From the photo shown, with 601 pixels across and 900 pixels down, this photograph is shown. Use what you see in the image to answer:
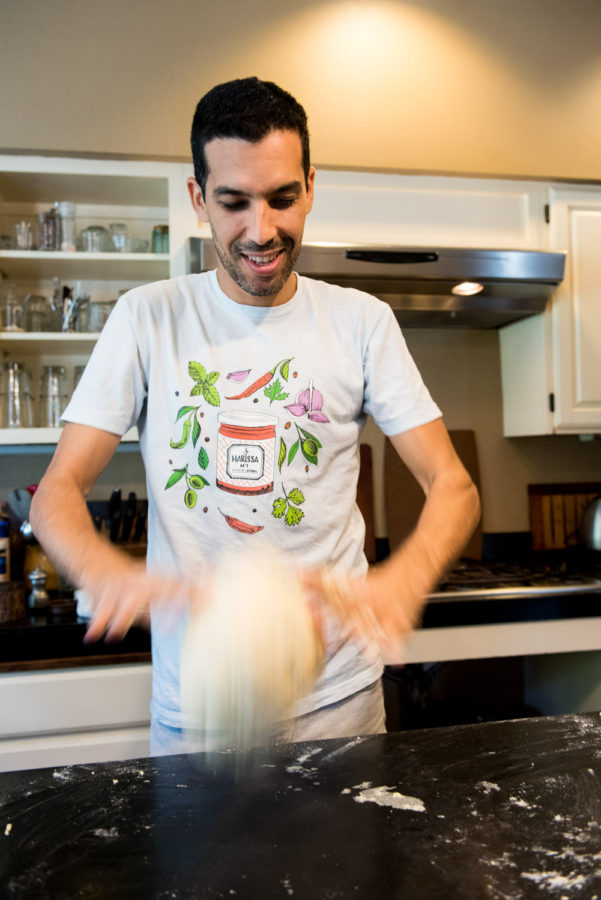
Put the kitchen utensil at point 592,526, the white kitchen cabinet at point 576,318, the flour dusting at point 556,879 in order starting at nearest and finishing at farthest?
1. the flour dusting at point 556,879
2. the white kitchen cabinet at point 576,318
3. the kitchen utensil at point 592,526

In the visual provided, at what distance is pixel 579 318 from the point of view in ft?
7.46

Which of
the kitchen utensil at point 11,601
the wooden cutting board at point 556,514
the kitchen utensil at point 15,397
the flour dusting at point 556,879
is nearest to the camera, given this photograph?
the flour dusting at point 556,879

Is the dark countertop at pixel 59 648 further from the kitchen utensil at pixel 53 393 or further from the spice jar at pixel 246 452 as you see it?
the spice jar at pixel 246 452

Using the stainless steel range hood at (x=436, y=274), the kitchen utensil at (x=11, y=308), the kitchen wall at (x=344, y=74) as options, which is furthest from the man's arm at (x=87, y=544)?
the kitchen wall at (x=344, y=74)

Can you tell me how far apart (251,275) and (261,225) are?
0.27 feet

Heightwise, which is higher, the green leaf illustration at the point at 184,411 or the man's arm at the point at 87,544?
the green leaf illustration at the point at 184,411

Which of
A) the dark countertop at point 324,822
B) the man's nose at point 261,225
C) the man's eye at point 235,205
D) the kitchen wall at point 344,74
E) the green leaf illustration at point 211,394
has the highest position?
the kitchen wall at point 344,74

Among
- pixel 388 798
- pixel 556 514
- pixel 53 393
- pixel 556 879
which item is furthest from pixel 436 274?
pixel 556 879

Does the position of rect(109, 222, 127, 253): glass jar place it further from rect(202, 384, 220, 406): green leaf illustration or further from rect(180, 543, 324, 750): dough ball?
rect(180, 543, 324, 750): dough ball

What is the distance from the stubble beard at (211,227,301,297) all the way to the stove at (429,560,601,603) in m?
1.07

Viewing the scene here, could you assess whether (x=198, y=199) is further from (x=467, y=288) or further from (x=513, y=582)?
(x=513, y=582)

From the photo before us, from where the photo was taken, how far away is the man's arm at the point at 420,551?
0.80 m

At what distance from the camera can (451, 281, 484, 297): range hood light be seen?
2.15m

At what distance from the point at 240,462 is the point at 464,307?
4.42ft
